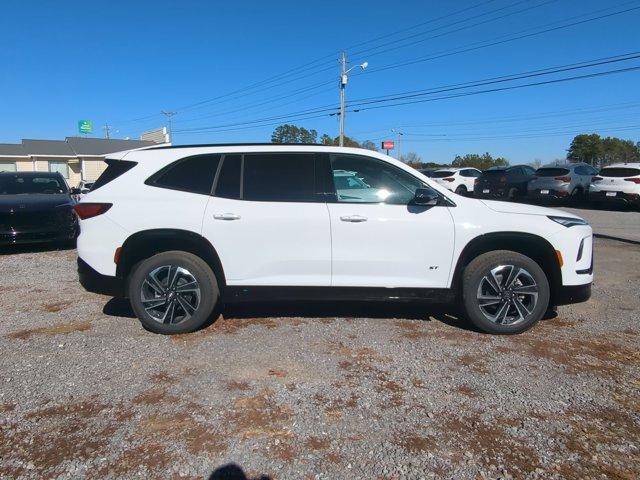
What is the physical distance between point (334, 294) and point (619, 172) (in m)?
15.9

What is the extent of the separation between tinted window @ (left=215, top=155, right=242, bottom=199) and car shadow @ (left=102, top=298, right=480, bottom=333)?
1.27 metres

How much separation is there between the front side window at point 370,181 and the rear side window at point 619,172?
49.1 ft

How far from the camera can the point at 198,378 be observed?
3.70m

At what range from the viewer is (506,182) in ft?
64.5

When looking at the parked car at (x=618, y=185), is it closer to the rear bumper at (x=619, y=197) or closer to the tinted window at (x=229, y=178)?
the rear bumper at (x=619, y=197)

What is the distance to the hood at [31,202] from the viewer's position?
8523 millimetres

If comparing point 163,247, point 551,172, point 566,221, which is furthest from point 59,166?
point 566,221

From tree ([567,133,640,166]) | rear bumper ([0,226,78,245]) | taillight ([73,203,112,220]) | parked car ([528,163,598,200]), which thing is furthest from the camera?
tree ([567,133,640,166])

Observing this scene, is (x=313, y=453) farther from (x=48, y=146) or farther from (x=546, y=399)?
(x=48, y=146)

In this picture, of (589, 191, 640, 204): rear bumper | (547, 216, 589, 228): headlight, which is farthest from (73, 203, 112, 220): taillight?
(589, 191, 640, 204): rear bumper

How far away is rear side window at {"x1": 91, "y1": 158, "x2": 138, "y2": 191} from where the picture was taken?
4.59 metres

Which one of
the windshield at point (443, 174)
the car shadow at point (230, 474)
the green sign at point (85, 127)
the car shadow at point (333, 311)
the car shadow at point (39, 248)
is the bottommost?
the car shadow at point (230, 474)

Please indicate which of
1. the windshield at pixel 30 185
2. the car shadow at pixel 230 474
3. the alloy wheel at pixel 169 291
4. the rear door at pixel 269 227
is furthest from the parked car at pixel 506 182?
the car shadow at pixel 230 474

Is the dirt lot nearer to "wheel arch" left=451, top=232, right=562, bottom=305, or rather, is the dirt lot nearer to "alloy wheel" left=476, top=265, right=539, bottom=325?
"alloy wheel" left=476, top=265, right=539, bottom=325
